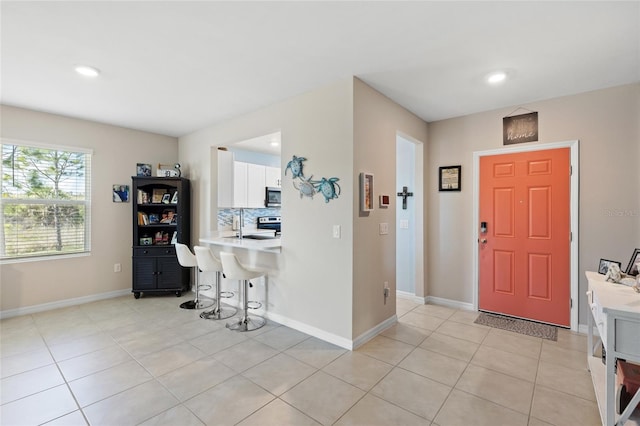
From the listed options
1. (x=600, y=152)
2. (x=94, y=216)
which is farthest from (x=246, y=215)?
(x=600, y=152)

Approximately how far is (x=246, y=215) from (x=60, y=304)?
9.45ft

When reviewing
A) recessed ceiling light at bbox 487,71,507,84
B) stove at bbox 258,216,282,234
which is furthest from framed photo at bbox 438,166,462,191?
stove at bbox 258,216,282,234

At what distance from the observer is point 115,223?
4457 mm

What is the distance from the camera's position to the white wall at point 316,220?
2791 millimetres

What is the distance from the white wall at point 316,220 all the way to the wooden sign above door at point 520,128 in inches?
80.8

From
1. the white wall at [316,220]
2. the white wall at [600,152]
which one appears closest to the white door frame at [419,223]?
the white wall at [600,152]

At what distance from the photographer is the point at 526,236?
3424 millimetres

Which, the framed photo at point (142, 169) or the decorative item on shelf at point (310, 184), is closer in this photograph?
the decorative item on shelf at point (310, 184)

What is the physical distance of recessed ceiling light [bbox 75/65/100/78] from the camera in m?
2.59

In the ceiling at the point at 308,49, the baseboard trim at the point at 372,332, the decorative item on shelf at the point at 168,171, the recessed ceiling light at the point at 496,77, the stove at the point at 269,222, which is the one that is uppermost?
the ceiling at the point at 308,49

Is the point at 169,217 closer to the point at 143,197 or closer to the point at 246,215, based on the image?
the point at 143,197

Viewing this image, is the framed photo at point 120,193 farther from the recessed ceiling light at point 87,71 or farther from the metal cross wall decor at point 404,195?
the metal cross wall decor at point 404,195

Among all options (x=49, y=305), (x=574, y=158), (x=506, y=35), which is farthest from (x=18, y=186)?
(x=574, y=158)

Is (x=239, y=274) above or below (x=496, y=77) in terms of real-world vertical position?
below
